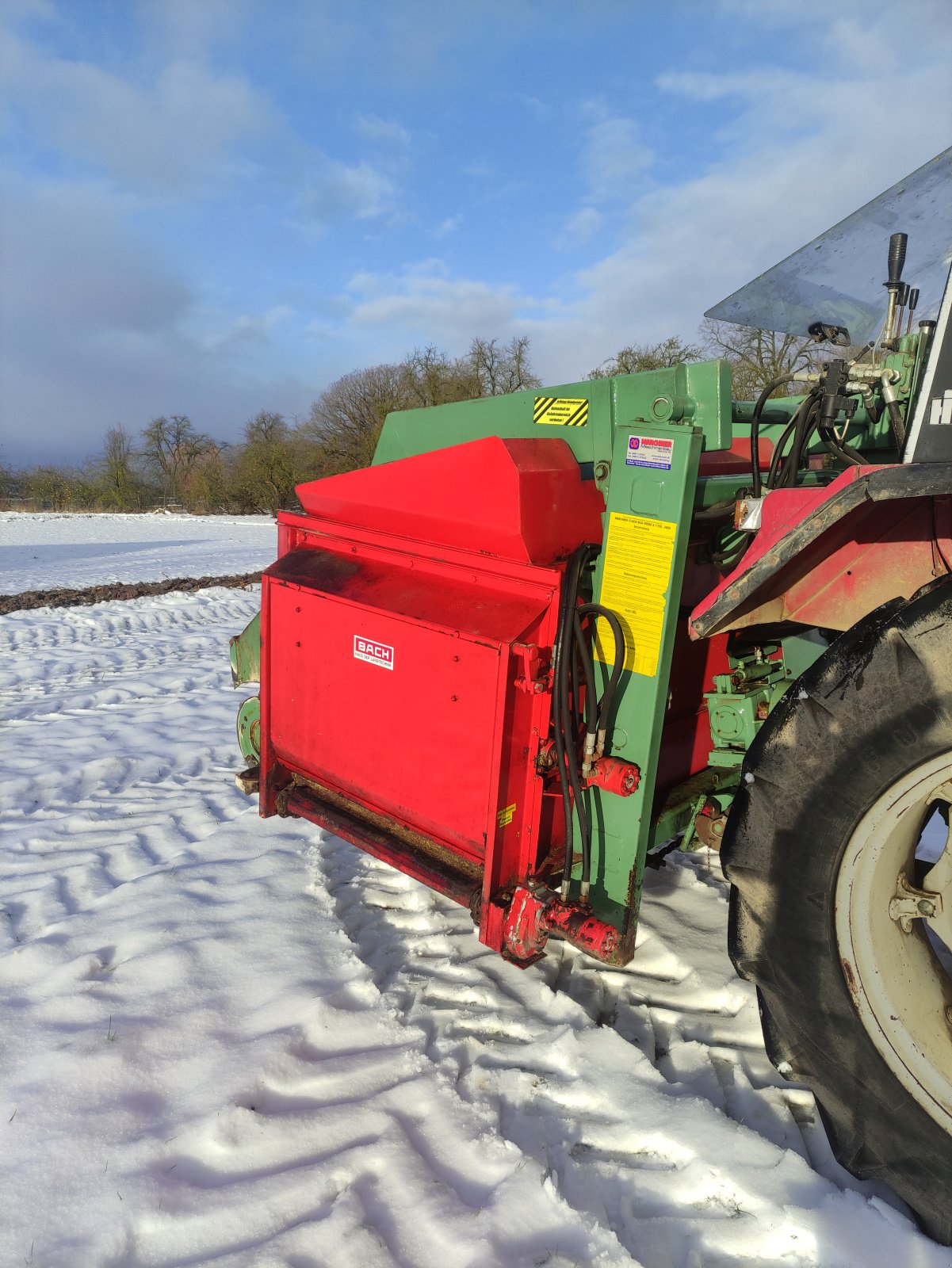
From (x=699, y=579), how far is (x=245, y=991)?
192 cm

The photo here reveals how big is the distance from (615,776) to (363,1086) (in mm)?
1027

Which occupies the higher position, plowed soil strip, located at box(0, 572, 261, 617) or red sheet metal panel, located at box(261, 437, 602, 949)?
red sheet metal panel, located at box(261, 437, 602, 949)

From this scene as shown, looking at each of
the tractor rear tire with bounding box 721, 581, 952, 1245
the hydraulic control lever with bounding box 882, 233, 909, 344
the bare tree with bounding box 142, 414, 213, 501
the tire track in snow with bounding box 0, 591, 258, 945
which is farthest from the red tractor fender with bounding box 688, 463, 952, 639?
the bare tree with bounding box 142, 414, 213, 501

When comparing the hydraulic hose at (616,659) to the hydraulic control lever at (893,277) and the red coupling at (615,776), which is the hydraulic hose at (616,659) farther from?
the hydraulic control lever at (893,277)

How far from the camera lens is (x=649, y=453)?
192cm

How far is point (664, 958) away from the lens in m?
2.35

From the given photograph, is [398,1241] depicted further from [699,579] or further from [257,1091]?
[699,579]

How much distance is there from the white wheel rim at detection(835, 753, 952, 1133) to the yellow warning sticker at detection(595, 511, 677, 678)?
710 mm

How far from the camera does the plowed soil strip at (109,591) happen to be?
29.2ft

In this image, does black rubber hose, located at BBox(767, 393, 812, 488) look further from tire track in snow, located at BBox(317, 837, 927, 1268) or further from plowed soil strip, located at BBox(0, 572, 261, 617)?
plowed soil strip, located at BBox(0, 572, 261, 617)

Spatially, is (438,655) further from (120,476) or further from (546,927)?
(120,476)

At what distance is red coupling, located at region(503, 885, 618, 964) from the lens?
195 centimetres

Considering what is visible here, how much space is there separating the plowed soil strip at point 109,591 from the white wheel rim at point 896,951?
9207 mm

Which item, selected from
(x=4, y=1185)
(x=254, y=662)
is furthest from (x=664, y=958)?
(x=254, y=662)
